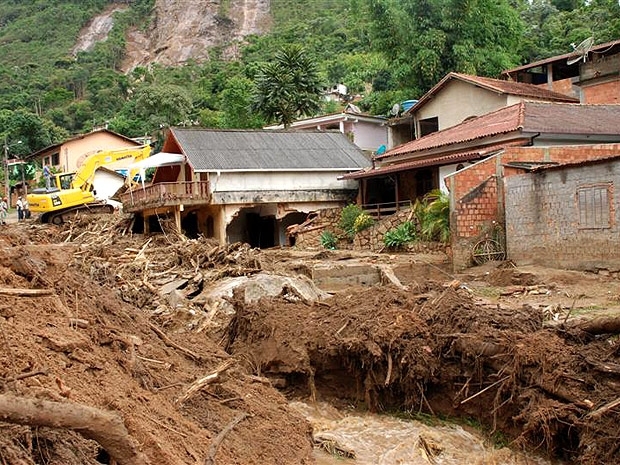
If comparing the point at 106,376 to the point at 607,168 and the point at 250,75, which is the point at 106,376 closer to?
the point at 607,168

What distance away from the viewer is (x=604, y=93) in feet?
109

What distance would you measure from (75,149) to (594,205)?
137ft

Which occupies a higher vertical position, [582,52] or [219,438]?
[582,52]

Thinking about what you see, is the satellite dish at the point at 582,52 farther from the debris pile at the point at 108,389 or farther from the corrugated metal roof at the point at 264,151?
the debris pile at the point at 108,389

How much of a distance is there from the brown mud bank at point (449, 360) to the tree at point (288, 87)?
30196 millimetres

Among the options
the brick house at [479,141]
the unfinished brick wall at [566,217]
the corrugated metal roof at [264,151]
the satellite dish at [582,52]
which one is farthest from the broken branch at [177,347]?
the satellite dish at [582,52]

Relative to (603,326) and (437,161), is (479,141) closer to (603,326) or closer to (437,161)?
(437,161)

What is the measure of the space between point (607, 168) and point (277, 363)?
30.2ft

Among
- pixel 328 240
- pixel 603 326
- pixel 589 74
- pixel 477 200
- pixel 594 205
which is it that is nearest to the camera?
pixel 603 326

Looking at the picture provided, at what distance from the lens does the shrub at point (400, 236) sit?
2364 centimetres

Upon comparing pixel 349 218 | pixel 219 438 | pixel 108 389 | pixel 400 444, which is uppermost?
pixel 349 218

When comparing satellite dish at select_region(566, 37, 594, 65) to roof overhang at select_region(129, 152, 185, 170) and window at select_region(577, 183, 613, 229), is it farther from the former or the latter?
roof overhang at select_region(129, 152, 185, 170)

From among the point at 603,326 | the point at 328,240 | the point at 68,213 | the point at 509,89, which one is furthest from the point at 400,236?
the point at 68,213

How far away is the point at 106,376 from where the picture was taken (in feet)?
18.3
